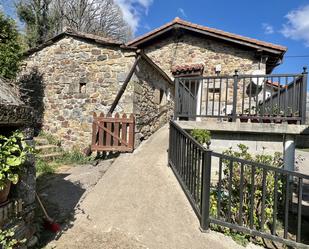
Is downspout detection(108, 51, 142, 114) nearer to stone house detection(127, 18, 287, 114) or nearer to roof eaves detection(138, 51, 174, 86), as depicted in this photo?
roof eaves detection(138, 51, 174, 86)

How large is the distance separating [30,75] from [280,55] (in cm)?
898

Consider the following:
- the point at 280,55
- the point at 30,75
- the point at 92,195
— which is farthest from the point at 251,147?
the point at 30,75

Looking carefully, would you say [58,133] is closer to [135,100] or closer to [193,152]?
[135,100]

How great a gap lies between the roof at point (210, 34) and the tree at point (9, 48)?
5.11m

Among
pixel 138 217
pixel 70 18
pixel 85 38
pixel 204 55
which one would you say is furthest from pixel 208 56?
pixel 70 18

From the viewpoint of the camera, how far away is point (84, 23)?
22047mm

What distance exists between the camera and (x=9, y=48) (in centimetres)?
764

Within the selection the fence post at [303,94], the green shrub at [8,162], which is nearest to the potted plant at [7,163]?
the green shrub at [8,162]

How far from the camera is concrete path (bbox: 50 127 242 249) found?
3.12m

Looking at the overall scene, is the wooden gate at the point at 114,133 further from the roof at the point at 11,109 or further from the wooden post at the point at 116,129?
the roof at the point at 11,109

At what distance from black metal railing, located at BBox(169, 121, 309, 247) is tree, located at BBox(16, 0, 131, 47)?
48.3 feet

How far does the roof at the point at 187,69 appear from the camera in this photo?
9906 mm

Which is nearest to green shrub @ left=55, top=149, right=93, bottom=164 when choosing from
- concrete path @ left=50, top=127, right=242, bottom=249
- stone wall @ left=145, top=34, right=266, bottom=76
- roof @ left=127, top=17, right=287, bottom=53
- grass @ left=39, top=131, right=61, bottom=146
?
grass @ left=39, top=131, right=61, bottom=146

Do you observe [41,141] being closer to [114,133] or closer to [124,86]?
[114,133]
